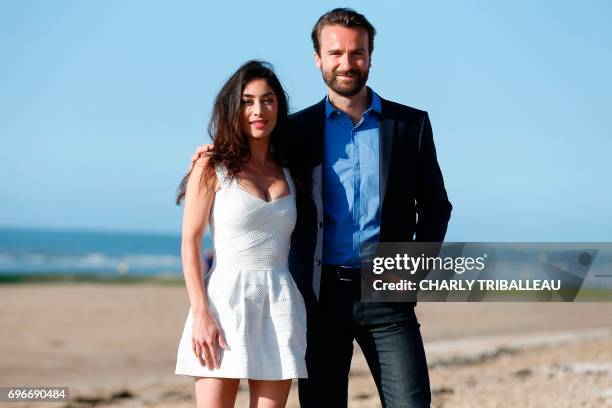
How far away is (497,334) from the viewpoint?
550 inches

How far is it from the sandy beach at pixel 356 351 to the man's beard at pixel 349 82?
3808 mm

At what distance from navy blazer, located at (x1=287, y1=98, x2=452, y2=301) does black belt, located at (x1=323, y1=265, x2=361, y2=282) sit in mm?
47

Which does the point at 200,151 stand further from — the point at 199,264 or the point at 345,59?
the point at 345,59

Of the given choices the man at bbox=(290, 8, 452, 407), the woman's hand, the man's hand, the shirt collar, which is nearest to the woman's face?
the man's hand

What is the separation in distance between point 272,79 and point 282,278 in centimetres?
83

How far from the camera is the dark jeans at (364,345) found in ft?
12.4

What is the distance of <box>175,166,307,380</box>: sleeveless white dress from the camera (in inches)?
137

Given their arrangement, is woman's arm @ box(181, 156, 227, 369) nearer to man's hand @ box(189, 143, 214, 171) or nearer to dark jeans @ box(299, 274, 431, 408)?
man's hand @ box(189, 143, 214, 171)

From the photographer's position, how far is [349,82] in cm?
385

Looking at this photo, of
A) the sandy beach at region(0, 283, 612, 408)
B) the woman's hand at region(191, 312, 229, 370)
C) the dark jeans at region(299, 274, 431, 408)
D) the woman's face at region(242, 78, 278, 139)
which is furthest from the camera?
the sandy beach at region(0, 283, 612, 408)

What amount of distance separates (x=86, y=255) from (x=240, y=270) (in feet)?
150

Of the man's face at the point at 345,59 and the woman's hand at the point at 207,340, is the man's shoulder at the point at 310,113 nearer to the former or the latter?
the man's face at the point at 345,59

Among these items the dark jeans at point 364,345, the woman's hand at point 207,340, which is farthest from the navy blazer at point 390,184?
the woman's hand at point 207,340

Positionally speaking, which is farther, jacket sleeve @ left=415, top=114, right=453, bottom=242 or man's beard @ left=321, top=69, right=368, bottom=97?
jacket sleeve @ left=415, top=114, right=453, bottom=242
